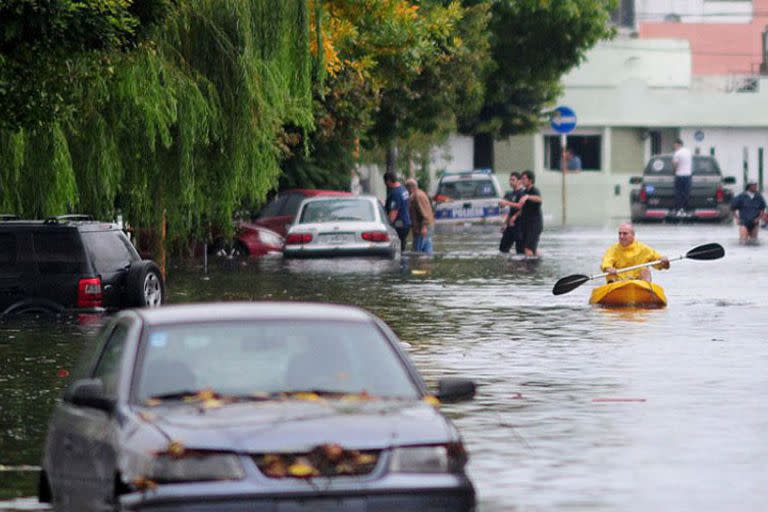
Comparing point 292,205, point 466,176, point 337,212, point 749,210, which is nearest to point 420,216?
point 337,212

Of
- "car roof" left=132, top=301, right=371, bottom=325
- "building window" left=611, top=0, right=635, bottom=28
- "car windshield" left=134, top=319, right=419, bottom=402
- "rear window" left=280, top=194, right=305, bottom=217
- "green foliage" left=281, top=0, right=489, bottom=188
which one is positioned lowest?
"rear window" left=280, top=194, right=305, bottom=217

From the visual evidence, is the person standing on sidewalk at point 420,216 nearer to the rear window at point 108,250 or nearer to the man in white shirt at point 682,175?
the man in white shirt at point 682,175

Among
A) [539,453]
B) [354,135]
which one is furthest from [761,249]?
[539,453]

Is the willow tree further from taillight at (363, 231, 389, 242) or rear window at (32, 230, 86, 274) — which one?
taillight at (363, 231, 389, 242)

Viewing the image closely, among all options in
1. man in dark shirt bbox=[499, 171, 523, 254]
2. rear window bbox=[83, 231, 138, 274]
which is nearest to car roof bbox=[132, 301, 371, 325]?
rear window bbox=[83, 231, 138, 274]

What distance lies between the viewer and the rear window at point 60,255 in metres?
22.1

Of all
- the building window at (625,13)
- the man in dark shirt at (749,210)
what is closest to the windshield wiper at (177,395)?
the man in dark shirt at (749,210)

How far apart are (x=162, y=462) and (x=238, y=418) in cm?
45

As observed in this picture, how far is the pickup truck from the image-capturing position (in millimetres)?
59781

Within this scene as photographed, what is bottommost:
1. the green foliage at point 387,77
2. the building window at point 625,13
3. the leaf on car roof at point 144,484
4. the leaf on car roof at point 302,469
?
the leaf on car roof at point 144,484

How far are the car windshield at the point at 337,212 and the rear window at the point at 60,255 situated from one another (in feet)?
54.1

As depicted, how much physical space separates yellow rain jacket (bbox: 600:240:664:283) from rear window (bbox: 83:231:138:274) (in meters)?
6.13

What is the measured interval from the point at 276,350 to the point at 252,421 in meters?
1.02

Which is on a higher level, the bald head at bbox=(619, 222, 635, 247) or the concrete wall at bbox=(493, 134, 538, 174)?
the bald head at bbox=(619, 222, 635, 247)
